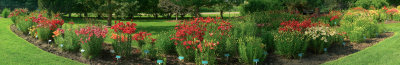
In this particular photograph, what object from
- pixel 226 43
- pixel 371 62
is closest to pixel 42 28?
pixel 226 43

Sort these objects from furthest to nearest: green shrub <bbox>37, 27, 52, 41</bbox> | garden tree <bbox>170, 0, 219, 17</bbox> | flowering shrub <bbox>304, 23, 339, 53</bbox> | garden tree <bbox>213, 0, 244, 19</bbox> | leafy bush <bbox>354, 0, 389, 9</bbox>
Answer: leafy bush <bbox>354, 0, 389, 9</bbox>
garden tree <bbox>213, 0, 244, 19</bbox>
garden tree <bbox>170, 0, 219, 17</bbox>
green shrub <bbox>37, 27, 52, 41</bbox>
flowering shrub <bbox>304, 23, 339, 53</bbox>

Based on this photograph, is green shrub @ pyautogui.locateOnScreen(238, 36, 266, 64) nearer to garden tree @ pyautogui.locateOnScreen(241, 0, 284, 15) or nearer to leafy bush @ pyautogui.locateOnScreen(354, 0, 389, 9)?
garden tree @ pyautogui.locateOnScreen(241, 0, 284, 15)

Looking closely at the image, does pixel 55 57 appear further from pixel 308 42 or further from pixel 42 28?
pixel 308 42

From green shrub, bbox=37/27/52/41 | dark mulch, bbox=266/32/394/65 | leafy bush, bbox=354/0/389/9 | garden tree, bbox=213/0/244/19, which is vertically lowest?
dark mulch, bbox=266/32/394/65

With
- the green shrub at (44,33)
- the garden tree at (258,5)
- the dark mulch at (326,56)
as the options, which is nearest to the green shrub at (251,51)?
the dark mulch at (326,56)

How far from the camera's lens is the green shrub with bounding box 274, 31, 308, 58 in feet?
19.9

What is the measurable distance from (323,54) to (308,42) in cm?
51

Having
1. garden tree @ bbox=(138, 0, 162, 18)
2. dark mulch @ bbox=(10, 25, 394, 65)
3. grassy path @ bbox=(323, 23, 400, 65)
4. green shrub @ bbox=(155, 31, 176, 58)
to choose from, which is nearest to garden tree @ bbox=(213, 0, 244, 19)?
garden tree @ bbox=(138, 0, 162, 18)

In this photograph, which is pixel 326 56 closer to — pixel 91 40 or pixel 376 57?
pixel 376 57

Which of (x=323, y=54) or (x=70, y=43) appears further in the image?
(x=323, y=54)

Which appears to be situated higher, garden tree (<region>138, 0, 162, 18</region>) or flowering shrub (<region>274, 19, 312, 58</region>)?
garden tree (<region>138, 0, 162, 18</region>)

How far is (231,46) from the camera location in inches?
238

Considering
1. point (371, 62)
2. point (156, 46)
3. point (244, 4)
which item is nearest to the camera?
point (371, 62)

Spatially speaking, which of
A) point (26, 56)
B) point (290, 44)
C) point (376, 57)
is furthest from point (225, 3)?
point (26, 56)
